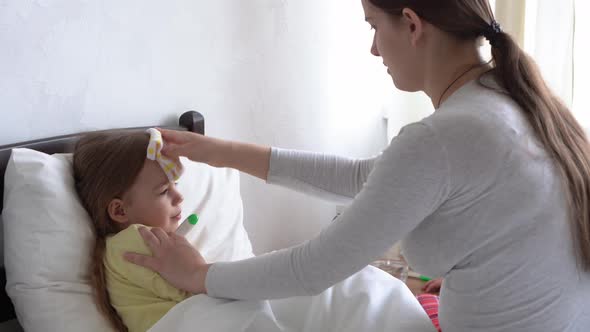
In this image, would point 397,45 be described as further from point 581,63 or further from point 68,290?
point 581,63

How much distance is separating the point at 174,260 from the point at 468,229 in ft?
1.61

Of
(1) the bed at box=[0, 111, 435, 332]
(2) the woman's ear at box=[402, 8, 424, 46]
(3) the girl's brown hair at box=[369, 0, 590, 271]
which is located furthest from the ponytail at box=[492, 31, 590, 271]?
(1) the bed at box=[0, 111, 435, 332]

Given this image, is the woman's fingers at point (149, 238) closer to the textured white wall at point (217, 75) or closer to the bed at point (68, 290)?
the bed at point (68, 290)

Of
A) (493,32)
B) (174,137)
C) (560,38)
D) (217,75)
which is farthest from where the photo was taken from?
(560,38)

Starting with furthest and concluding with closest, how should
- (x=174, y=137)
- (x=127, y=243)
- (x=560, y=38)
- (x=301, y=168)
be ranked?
(x=560, y=38) → (x=301, y=168) → (x=174, y=137) → (x=127, y=243)

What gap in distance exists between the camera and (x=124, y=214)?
1.14 m

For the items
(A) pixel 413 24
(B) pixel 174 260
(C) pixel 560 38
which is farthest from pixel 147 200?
(C) pixel 560 38

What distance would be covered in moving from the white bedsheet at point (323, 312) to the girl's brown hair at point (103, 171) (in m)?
0.23

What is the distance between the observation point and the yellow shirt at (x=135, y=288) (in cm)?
104

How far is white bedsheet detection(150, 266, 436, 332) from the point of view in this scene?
3.11 feet

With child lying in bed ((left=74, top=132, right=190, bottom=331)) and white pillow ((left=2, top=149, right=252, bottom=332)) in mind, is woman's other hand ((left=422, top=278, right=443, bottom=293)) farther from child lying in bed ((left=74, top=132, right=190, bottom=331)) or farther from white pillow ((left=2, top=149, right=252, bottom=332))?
white pillow ((left=2, top=149, right=252, bottom=332))

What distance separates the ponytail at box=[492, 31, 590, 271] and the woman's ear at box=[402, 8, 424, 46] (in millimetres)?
120

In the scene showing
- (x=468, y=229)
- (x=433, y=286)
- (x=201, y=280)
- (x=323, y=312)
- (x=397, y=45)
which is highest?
(x=397, y=45)

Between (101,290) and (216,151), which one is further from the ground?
(216,151)
